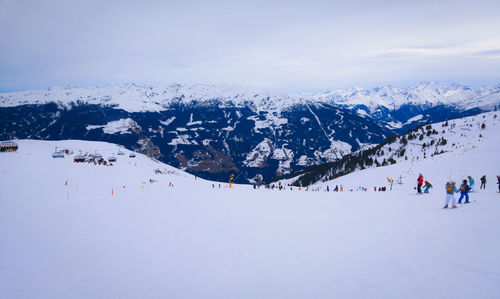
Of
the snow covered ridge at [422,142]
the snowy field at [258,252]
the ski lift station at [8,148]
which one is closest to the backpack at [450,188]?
the snowy field at [258,252]

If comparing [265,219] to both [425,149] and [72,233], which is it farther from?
[425,149]

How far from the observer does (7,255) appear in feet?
33.9

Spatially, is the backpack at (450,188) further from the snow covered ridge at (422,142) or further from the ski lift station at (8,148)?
the snow covered ridge at (422,142)

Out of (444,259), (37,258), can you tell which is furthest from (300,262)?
(37,258)

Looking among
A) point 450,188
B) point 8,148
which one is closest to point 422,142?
point 450,188

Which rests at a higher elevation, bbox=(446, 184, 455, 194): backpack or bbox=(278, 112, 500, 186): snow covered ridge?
bbox=(446, 184, 455, 194): backpack

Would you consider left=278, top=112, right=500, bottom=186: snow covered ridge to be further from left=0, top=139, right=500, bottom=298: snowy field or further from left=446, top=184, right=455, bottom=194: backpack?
left=0, top=139, right=500, bottom=298: snowy field

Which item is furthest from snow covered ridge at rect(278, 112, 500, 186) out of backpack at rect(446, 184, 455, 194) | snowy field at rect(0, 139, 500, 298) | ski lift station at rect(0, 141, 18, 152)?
ski lift station at rect(0, 141, 18, 152)

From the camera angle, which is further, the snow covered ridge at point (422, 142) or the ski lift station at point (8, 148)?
the snow covered ridge at point (422, 142)

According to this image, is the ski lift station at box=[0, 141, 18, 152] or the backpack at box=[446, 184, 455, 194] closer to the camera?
the backpack at box=[446, 184, 455, 194]

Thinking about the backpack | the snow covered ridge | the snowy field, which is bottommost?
the snow covered ridge

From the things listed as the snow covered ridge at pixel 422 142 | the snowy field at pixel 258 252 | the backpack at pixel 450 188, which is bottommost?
the snow covered ridge at pixel 422 142

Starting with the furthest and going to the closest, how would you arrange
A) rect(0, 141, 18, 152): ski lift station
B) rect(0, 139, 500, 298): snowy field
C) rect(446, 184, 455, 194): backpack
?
rect(0, 141, 18, 152): ski lift station, rect(446, 184, 455, 194): backpack, rect(0, 139, 500, 298): snowy field

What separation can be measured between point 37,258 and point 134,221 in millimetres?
5231
